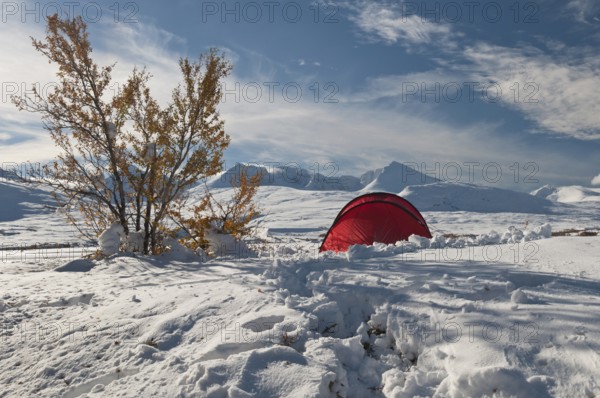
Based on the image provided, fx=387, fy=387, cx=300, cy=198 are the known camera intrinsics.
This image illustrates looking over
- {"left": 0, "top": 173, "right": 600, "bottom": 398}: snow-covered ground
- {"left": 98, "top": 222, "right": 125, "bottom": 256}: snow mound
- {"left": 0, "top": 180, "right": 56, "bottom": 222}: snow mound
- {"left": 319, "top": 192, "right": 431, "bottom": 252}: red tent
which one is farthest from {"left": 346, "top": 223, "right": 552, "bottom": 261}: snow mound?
{"left": 0, "top": 180, "right": 56, "bottom": 222}: snow mound

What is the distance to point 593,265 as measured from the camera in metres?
6.08

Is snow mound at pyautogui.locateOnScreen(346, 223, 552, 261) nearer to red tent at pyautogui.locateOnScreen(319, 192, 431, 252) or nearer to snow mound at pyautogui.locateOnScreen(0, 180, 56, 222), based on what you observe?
red tent at pyautogui.locateOnScreen(319, 192, 431, 252)

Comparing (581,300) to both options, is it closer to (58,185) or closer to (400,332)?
(400,332)

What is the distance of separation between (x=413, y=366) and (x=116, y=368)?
11.1ft

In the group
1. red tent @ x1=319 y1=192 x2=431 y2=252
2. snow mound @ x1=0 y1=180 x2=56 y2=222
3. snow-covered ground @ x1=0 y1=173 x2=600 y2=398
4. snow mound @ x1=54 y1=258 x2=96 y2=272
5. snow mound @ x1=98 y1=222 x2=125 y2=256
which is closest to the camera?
snow-covered ground @ x1=0 y1=173 x2=600 y2=398

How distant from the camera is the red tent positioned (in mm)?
12258

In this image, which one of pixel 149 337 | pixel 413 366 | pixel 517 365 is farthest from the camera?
pixel 149 337

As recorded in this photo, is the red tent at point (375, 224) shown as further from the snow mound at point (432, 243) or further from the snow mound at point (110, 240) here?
the snow mound at point (110, 240)

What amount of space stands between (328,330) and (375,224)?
7.58m

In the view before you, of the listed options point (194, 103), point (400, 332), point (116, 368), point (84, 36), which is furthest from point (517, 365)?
point (84, 36)

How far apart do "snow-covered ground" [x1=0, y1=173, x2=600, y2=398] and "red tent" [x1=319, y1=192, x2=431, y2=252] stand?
439 centimetres

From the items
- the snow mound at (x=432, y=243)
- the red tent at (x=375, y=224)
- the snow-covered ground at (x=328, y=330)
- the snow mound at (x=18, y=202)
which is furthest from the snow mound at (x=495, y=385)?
the snow mound at (x=18, y=202)

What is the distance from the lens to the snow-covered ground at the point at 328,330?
3834 mm

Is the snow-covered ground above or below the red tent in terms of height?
below
